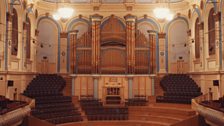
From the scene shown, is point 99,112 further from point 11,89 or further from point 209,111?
point 209,111

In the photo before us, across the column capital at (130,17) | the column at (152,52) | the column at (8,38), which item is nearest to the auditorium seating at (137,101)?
the column at (152,52)

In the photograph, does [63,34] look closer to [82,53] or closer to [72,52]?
[72,52]

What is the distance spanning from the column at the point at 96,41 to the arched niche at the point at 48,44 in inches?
106

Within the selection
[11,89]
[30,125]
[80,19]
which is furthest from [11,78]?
[80,19]

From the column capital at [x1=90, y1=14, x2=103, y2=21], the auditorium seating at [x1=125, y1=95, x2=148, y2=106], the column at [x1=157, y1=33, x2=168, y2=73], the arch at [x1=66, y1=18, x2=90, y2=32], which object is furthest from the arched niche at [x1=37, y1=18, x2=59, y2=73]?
the column at [x1=157, y1=33, x2=168, y2=73]

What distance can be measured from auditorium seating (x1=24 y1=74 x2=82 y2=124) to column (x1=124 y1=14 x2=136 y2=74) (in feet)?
14.0

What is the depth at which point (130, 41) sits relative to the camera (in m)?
17.9

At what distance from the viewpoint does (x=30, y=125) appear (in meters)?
11.5

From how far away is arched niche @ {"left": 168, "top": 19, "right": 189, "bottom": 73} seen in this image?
60.3 feet

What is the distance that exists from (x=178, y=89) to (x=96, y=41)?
19.2 ft

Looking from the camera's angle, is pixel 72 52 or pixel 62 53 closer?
pixel 72 52

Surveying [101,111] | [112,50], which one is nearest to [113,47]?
[112,50]

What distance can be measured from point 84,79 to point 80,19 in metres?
4.36

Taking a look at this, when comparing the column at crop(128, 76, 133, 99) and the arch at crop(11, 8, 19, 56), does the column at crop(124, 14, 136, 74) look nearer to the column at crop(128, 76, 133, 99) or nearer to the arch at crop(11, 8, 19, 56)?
the column at crop(128, 76, 133, 99)
